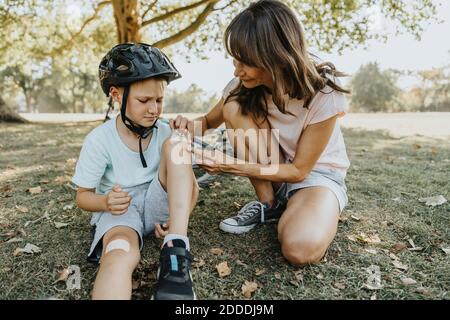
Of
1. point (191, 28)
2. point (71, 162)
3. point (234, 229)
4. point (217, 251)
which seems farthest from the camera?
point (191, 28)

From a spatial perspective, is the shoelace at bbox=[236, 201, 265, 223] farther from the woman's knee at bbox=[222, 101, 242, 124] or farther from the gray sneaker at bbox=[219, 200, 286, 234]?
the woman's knee at bbox=[222, 101, 242, 124]

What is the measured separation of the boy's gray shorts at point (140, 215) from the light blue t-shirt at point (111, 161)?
9 cm

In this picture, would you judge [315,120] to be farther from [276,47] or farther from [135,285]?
[135,285]

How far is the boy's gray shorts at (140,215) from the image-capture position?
8.03 feet

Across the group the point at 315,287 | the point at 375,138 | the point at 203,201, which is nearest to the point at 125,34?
the point at 375,138

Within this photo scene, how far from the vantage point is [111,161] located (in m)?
2.57

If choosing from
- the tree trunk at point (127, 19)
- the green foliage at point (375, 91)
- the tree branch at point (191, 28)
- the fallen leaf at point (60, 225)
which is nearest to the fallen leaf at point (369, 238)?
the fallen leaf at point (60, 225)

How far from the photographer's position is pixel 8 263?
2.53m

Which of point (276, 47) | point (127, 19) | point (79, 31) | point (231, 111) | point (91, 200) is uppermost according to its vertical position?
point (79, 31)

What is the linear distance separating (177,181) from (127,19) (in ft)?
29.6

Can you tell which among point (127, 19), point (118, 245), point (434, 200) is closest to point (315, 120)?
point (118, 245)

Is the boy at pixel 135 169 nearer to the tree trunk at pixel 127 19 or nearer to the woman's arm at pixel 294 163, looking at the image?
the woman's arm at pixel 294 163
